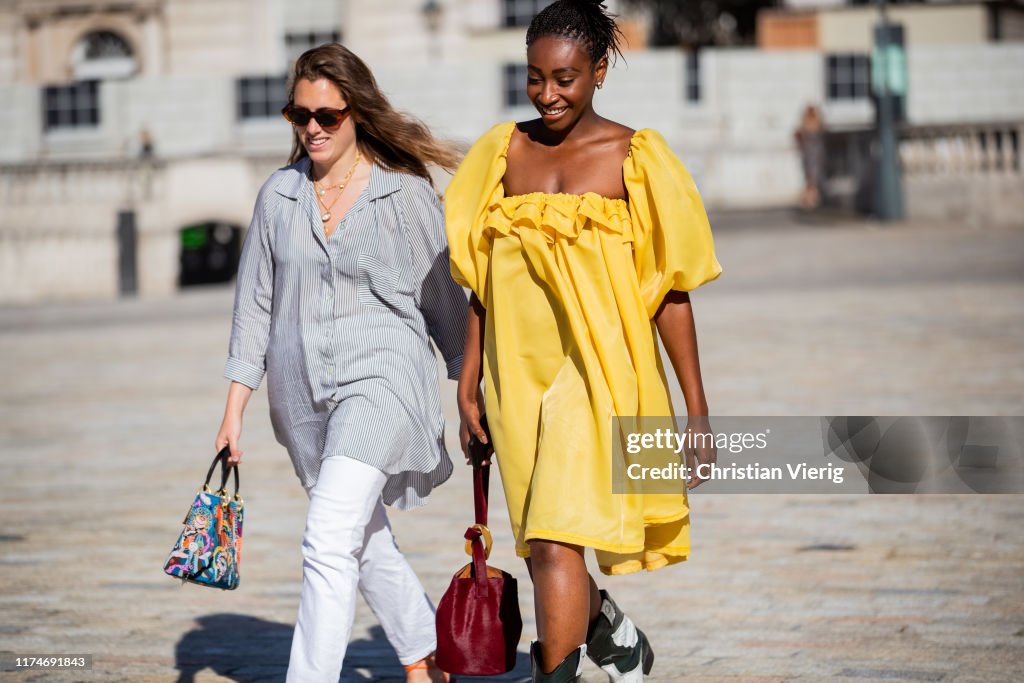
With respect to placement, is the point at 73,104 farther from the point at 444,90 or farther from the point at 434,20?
the point at 444,90

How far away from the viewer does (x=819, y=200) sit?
30000mm

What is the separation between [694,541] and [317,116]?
3119 mm

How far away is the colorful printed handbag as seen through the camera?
4383mm

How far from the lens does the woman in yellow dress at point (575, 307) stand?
153 inches

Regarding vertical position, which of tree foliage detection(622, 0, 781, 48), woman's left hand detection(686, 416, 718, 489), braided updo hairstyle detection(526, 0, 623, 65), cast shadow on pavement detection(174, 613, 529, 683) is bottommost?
cast shadow on pavement detection(174, 613, 529, 683)

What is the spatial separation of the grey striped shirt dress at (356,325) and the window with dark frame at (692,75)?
28385 mm

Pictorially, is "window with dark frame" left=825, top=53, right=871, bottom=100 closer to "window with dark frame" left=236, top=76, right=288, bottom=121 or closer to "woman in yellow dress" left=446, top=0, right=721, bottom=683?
"window with dark frame" left=236, top=76, right=288, bottom=121

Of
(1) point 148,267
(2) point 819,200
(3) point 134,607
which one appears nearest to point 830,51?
(2) point 819,200

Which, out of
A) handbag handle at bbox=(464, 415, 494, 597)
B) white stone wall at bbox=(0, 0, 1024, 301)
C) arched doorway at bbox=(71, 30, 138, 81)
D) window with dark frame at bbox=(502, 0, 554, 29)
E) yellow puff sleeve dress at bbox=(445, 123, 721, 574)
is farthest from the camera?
arched doorway at bbox=(71, 30, 138, 81)

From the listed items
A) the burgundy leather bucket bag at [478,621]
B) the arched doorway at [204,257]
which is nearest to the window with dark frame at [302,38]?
the arched doorway at [204,257]

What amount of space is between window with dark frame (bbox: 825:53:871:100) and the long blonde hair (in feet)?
97.4

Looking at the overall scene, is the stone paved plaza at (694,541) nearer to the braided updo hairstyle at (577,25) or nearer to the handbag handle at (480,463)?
the handbag handle at (480,463)

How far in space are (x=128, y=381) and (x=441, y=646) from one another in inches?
380

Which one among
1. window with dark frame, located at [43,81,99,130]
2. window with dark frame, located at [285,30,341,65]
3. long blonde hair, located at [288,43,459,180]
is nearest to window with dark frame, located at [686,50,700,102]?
window with dark frame, located at [285,30,341,65]
